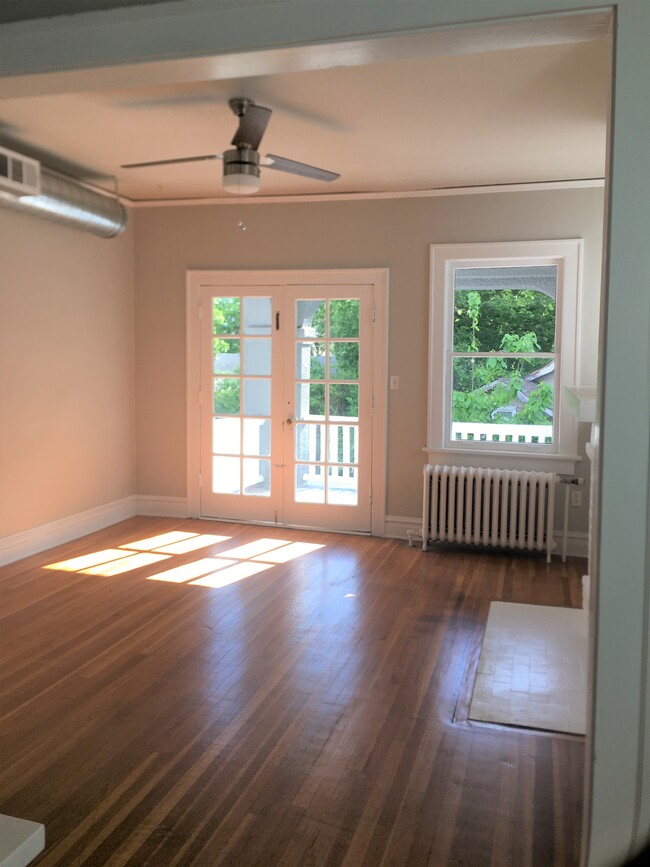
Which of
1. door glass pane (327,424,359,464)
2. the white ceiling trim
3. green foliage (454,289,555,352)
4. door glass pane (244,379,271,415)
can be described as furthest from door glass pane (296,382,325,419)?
the white ceiling trim

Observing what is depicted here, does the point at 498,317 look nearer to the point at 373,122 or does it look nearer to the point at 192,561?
the point at 373,122

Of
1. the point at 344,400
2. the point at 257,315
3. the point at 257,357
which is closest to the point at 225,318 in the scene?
the point at 257,315

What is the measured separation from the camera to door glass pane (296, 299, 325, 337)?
6258 mm

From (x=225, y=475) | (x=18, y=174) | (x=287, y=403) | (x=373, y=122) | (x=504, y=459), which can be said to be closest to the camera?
(x=373, y=122)

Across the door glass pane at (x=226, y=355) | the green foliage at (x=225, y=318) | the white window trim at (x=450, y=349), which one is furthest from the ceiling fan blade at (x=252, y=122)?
the door glass pane at (x=226, y=355)

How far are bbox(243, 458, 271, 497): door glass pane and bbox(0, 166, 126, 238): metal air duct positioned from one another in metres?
2.23

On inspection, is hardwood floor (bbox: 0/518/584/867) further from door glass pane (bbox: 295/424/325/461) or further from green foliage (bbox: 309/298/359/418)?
green foliage (bbox: 309/298/359/418)

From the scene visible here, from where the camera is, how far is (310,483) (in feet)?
21.0

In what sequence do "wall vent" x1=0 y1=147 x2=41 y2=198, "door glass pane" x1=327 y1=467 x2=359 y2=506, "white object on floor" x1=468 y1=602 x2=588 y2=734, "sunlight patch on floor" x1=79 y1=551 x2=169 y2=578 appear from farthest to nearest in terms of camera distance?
"door glass pane" x1=327 y1=467 x2=359 y2=506 → "sunlight patch on floor" x1=79 y1=551 x2=169 y2=578 → "wall vent" x1=0 y1=147 x2=41 y2=198 → "white object on floor" x1=468 y1=602 x2=588 y2=734

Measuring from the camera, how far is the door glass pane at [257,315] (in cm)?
640

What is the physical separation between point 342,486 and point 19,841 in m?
4.35

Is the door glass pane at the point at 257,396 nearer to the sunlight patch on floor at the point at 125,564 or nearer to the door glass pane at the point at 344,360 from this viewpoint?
the door glass pane at the point at 344,360

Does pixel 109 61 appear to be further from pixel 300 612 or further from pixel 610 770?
pixel 300 612

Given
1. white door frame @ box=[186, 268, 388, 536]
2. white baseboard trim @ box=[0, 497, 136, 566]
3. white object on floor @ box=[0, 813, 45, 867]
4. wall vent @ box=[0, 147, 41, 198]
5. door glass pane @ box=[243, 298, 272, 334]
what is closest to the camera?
white object on floor @ box=[0, 813, 45, 867]
